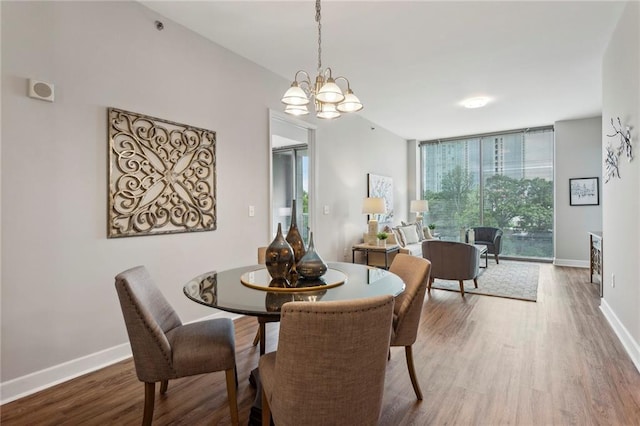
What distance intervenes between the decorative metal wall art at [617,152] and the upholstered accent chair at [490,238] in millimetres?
3245

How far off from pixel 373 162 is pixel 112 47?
455cm

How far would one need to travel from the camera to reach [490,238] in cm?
675

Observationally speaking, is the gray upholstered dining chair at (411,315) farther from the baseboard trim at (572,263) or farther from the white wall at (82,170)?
the baseboard trim at (572,263)

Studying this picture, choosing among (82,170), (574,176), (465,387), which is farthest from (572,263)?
(82,170)

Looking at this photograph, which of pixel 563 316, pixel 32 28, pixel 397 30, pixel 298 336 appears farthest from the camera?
pixel 563 316

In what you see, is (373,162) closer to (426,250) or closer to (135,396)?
(426,250)

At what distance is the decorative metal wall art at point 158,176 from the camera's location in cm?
246

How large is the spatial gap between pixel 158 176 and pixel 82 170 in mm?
523

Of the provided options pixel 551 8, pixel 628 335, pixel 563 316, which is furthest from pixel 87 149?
pixel 563 316

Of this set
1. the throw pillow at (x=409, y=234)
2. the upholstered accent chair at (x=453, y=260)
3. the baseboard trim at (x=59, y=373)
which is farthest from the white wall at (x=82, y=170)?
the throw pillow at (x=409, y=234)

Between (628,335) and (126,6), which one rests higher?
(126,6)

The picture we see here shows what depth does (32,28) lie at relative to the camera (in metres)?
2.05

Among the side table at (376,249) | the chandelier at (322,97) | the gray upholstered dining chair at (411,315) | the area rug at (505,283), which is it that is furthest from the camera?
the side table at (376,249)

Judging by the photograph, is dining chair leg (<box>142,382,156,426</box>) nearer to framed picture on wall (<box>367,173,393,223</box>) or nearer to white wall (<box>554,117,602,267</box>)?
framed picture on wall (<box>367,173,393,223</box>)
